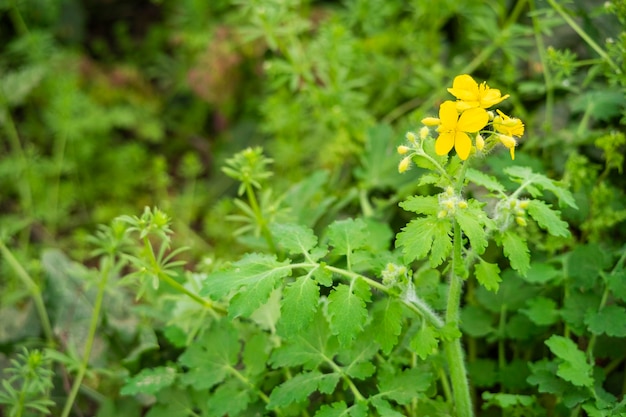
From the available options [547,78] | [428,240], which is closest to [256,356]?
[428,240]

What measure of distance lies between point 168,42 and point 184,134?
1.99 feet

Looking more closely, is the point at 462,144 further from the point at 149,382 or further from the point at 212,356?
the point at 149,382

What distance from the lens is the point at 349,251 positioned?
1.51 m

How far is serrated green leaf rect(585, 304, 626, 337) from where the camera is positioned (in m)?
1.61

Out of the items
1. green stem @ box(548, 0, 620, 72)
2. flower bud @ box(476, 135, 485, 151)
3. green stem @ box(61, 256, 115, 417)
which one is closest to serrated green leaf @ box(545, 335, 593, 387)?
flower bud @ box(476, 135, 485, 151)

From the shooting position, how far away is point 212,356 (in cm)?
170

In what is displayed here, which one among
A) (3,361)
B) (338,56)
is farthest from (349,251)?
(3,361)

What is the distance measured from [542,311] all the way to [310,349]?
651 mm

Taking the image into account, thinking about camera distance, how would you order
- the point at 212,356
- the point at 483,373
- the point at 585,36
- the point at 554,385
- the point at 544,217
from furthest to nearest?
the point at 585,36 < the point at 483,373 < the point at 212,356 < the point at 554,385 < the point at 544,217

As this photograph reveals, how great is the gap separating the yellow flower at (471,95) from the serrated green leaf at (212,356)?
0.85m

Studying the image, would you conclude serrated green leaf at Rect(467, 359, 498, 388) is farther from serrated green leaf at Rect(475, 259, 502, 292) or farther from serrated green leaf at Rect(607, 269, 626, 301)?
serrated green leaf at Rect(475, 259, 502, 292)

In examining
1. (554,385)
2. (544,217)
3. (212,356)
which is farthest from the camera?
(212,356)

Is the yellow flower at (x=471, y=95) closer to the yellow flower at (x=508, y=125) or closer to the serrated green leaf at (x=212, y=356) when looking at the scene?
the yellow flower at (x=508, y=125)

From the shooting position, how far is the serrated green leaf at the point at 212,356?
1.66 meters
